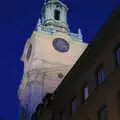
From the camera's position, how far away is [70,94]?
136 feet

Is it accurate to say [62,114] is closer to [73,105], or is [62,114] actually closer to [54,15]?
[73,105]

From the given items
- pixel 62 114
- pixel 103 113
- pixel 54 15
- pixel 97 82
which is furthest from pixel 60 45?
pixel 103 113

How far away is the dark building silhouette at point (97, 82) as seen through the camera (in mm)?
32469

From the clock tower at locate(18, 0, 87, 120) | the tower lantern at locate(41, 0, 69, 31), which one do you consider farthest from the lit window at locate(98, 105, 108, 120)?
the tower lantern at locate(41, 0, 69, 31)

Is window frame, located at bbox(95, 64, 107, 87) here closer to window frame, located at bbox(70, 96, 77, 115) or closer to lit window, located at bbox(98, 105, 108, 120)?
lit window, located at bbox(98, 105, 108, 120)

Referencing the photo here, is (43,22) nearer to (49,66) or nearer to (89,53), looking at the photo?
(49,66)

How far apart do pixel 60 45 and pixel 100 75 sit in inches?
2138

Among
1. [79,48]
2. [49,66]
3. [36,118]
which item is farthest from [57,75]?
[36,118]

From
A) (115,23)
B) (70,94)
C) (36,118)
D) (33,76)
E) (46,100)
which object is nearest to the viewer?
(115,23)

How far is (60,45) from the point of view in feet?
295

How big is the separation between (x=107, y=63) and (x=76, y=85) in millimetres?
6356

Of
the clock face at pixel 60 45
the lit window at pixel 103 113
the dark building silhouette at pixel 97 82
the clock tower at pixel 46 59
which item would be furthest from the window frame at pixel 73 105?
the clock face at pixel 60 45

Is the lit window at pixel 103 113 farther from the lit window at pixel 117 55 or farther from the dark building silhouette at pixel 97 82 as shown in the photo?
the lit window at pixel 117 55

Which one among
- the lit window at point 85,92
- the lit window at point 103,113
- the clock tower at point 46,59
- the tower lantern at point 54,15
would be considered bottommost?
the lit window at point 103,113
